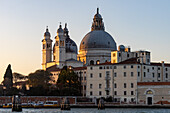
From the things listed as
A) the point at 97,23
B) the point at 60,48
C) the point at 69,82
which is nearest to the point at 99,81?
the point at 69,82

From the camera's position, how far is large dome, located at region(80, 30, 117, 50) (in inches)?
4063

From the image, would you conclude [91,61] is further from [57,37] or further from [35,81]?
[35,81]

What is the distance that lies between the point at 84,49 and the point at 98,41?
12.3 feet

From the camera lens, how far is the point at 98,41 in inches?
4063

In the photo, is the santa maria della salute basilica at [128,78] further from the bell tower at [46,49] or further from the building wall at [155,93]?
the bell tower at [46,49]

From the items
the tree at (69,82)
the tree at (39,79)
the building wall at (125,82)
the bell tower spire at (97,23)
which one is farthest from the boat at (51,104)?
the bell tower spire at (97,23)

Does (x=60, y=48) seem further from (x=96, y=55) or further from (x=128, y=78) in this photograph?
(x=128, y=78)

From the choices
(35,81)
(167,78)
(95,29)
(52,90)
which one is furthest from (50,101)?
(95,29)

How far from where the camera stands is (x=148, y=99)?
2950 inches

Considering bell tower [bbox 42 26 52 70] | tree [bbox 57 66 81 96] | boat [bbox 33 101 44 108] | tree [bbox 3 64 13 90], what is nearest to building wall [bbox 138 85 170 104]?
tree [bbox 57 66 81 96]

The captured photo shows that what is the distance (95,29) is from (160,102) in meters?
38.0

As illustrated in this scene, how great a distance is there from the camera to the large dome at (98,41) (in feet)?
339

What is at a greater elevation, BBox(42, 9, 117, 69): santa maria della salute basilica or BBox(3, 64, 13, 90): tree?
BBox(42, 9, 117, 69): santa maria della salute basilica

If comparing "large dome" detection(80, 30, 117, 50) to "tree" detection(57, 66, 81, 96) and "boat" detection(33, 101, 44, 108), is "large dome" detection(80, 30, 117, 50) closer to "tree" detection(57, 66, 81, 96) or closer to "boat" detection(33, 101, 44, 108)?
"tree" detection(57, 66, 81, 96)
